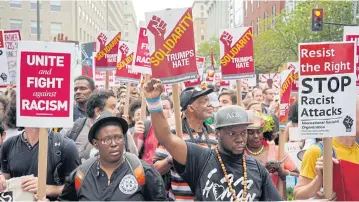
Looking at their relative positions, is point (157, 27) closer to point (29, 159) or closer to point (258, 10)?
point (29, 159)

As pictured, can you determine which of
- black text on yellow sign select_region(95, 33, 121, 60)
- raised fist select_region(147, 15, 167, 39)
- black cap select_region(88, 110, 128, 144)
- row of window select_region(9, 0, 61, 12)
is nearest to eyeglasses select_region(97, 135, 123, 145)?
black cap select_region(88, 110, 128, 144)

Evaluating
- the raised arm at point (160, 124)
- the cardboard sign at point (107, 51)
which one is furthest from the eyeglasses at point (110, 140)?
the cardboard sign at point (107, 51)

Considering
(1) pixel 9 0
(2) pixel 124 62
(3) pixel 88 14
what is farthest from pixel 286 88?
(3) pixel 88 14

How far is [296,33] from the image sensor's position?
34781 mm

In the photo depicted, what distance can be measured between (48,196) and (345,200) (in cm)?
220

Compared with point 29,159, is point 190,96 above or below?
above

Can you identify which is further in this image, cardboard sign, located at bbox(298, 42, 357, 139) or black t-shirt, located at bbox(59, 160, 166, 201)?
cardboard sign, located at bbox(298, 42, 357, 139)

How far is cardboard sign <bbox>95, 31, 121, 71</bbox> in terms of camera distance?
938 cm

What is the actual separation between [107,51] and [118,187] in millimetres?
6211

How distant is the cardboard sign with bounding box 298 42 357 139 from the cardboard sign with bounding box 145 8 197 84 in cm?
94

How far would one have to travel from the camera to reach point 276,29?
37688mm

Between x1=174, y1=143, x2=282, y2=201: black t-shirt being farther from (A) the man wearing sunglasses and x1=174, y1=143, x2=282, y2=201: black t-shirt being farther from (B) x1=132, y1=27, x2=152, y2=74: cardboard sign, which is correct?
(B) x1=132, y1=27, x2=152, y2=74: cardboard sign

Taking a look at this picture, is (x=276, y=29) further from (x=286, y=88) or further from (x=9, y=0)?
(x=286, y=88)

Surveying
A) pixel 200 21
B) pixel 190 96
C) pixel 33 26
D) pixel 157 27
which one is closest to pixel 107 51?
pixel 190 96
